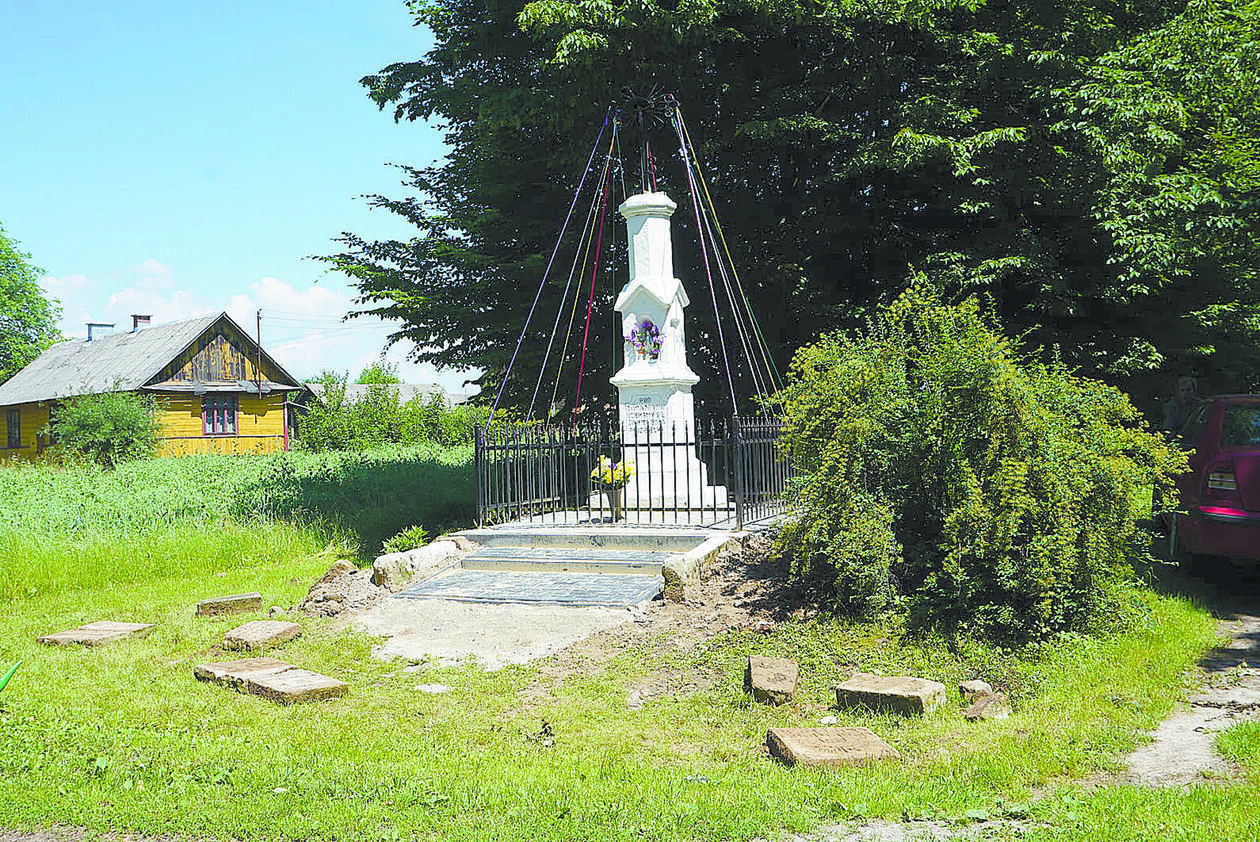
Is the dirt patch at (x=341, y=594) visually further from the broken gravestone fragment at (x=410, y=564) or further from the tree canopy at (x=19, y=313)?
the tree canopy at (x=19, y=313)

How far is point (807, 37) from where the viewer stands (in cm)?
1711

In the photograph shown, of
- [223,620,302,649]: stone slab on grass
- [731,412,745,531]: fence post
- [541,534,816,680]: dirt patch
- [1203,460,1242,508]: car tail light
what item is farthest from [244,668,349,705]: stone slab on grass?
[1203,460,1242,508]: car tail light

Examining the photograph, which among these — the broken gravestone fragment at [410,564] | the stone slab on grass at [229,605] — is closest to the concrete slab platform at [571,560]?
the broken gravestone fragment at [410,564]

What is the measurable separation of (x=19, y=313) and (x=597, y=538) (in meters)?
60.6

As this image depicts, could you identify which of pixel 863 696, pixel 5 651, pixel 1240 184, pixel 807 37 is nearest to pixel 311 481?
pixel 5 651

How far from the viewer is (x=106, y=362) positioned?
42.8m

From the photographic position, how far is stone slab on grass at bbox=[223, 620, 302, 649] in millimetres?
→ 8234

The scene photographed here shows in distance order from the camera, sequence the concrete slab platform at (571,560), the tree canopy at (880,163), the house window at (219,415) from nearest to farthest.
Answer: the concrete slab platform at (571,560)
the tree canopy at (880,163)
the house window at (219,415)

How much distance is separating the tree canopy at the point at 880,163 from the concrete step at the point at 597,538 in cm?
567

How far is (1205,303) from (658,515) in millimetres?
10762

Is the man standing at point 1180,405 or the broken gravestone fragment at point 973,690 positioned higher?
the man standing at point 1180,405

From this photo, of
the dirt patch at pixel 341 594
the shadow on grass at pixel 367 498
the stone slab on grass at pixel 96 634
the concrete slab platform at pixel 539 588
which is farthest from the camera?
the shadow on grass at pixel 367 498

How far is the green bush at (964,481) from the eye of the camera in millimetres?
7195

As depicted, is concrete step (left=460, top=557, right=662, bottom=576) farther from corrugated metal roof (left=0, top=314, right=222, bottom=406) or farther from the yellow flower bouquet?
corrugated metal roof (left=0, top=314, right=222, bottom=406)
